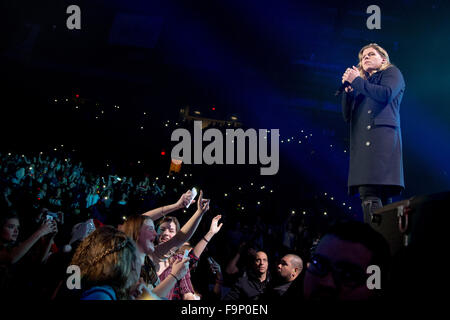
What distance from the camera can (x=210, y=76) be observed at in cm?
1012

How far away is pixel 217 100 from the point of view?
35.1 ft

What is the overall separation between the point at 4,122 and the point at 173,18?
7.91m

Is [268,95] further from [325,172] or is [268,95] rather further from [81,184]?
[81,184]

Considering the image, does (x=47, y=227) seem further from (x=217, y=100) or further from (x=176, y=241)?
(x=217, y=100)

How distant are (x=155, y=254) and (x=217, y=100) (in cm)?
858

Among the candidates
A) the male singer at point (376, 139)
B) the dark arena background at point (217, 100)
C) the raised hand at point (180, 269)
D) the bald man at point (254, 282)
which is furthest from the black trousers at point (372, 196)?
the dark arena background at point (217, 100)

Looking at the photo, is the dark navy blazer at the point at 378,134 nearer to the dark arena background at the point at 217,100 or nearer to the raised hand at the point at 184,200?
the raised hand at the point at 184,200

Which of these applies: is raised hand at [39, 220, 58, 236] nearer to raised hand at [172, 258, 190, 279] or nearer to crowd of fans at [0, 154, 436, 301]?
crowd of fans at [0, 154, 436, 301]

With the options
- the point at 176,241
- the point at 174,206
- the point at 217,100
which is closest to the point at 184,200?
the point at 174,206

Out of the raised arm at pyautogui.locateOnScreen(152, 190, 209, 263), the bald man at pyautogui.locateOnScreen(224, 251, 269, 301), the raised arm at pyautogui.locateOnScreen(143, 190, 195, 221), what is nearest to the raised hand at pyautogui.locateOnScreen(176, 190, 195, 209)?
the raised arm at pyautogui.locateOnScreen(143, 190, 195, 221)

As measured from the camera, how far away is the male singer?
2.00 m

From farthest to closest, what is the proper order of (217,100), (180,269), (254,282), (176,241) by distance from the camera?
(217,100) → (254,282) → (176,241) → (180,269)

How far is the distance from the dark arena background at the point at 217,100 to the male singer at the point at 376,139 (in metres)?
2.73
